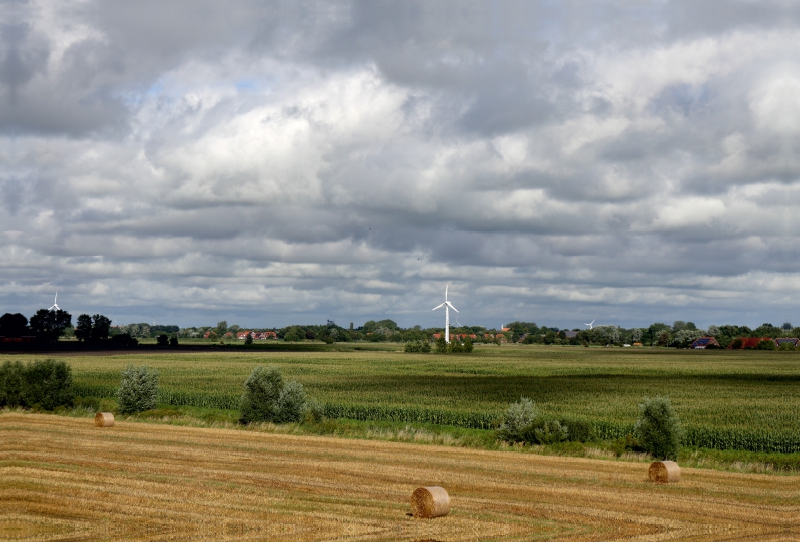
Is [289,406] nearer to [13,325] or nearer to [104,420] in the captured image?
[104,420]

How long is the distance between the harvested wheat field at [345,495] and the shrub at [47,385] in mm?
18064

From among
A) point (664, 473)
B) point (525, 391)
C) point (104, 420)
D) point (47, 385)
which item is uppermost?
point (47, 385)

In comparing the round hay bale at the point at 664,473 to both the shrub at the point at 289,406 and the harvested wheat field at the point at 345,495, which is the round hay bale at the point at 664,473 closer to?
the harvested wheat field at the point at 345,495

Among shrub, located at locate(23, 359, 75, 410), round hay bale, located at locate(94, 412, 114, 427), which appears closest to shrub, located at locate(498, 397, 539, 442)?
round hay bale, located at locate(94, 412, 114, 427)

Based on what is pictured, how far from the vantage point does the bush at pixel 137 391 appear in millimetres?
49344

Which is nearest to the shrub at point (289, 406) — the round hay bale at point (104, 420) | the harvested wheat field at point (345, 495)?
the round hay bale at point (104, 420)

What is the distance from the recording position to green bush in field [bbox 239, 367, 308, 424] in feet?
143

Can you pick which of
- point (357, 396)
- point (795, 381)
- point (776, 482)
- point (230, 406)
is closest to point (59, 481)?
point (776, 482)

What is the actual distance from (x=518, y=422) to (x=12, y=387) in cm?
3260

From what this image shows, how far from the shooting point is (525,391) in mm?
71312

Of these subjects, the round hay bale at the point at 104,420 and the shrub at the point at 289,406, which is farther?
the shrub at the point at 289,406

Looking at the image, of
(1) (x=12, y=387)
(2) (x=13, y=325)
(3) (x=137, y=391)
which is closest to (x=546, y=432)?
(3) (x=137, y=391)

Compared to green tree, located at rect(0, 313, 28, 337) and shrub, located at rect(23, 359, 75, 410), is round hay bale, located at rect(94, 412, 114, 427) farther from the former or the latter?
green tree, located at rect(0, 313, 28, 337)

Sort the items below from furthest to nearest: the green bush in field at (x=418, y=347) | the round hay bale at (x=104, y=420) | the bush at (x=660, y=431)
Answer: the green bush in field at (x=418, y=347) < the round hay bale at (x=104, y=420) < the bush at (x=660, y=431)
